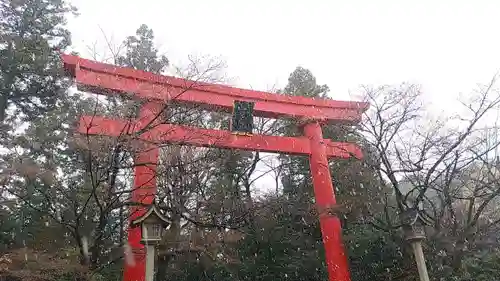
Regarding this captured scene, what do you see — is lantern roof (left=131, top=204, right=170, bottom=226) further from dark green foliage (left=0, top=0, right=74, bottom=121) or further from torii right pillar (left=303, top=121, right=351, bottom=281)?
dark green foliage (left=0, top=0, right=74, bottom=121)

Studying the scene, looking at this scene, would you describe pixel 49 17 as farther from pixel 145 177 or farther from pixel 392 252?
pixel 392 252

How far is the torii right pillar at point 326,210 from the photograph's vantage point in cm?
1031

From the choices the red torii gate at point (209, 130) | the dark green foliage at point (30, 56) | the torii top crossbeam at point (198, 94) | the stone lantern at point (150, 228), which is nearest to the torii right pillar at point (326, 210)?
the red torii gate at point (209, 130)

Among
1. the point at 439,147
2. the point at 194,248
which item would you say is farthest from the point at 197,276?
the point at 439,147

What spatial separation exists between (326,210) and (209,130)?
3.99 m

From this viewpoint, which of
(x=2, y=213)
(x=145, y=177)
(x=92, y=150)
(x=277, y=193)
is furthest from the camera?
(x=277, y=193)

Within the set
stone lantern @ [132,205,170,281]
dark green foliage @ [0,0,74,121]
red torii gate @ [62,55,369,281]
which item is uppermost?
dark green foliage @ [0,0,74,121]

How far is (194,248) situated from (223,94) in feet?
14.3

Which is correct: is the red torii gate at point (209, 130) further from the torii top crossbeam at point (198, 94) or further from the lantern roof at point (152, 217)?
the lantern roof at point (152, 217)

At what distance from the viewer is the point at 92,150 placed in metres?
6.90

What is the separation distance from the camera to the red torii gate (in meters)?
8.80

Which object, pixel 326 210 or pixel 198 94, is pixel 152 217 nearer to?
pixel 198 94

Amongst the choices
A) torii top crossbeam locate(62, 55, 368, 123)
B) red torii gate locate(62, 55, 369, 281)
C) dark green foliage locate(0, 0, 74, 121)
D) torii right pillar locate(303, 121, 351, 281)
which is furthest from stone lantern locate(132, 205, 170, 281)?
dark green foliage locate(0, 0, 74, 121)

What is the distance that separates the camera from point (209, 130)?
10.4 metres
